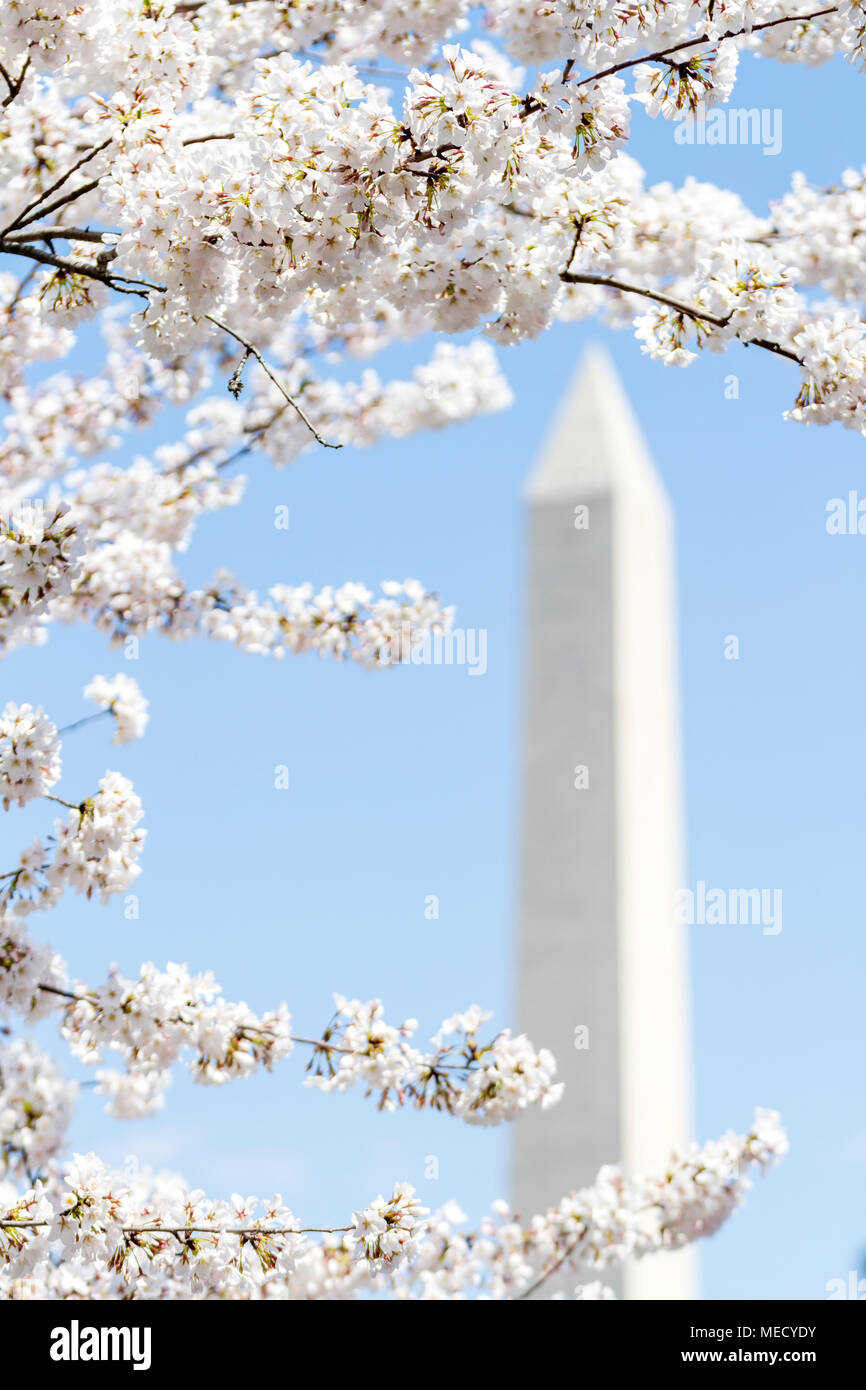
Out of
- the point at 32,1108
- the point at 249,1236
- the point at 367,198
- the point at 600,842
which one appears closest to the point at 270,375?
the point at 367,198

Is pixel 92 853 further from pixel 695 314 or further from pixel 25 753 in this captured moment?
pixel 695 314

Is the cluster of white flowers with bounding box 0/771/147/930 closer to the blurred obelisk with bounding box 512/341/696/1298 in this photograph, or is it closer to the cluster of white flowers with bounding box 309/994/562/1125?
the cluster of white flowers with bounding box 309/994/562/1125

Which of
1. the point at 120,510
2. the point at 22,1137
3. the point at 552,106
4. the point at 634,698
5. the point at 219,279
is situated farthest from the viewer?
the point at 634,698

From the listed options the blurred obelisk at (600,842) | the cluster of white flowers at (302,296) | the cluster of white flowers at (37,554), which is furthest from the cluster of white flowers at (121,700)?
the blurred obelisk at (600,842)

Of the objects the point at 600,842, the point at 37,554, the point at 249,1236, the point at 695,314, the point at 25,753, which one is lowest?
the point at 249,1236
